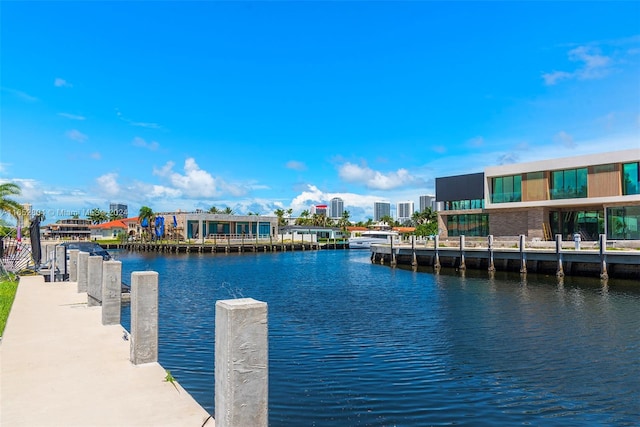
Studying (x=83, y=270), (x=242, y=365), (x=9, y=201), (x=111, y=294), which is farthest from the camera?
(x=9, y=201)

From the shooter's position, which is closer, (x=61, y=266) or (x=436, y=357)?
(x=436, y=357)

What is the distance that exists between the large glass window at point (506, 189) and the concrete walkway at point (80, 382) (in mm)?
43095

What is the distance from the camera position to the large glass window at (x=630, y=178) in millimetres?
37969

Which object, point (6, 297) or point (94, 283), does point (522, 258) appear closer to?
point (94, 283)

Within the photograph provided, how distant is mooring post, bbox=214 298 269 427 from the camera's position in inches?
189

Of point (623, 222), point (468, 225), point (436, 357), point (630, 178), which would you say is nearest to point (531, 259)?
point (623, 222)

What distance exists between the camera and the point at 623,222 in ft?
127

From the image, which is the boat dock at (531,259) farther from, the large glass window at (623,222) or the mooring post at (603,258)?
the large glass window at (623,222)

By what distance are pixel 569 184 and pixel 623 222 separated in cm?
543

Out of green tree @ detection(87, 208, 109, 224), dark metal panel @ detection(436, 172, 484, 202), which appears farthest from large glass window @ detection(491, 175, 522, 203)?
green tree @ detection(87, 208, 109, 224)

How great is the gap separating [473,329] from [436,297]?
8.05 m

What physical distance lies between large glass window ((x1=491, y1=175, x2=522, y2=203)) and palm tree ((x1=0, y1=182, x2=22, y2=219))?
40.9 meters

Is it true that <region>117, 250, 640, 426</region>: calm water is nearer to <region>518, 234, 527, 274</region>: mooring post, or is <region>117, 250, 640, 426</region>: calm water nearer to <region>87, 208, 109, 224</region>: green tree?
<region>518, 234, 527, 274</region>: mooring post

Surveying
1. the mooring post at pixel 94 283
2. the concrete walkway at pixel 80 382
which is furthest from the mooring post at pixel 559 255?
the concrete walkway at pixel 80 382
